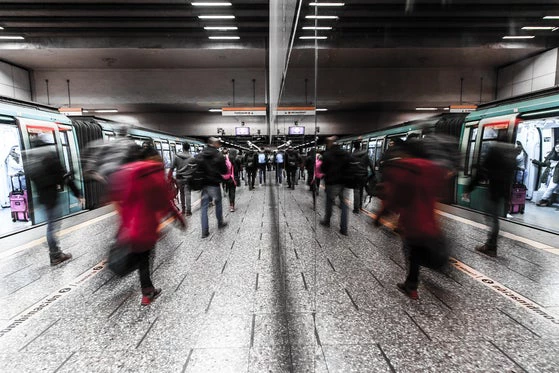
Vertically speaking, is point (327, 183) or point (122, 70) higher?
point (122, 70)

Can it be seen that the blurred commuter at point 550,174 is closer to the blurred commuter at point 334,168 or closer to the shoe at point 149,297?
the blurred commuter at point 334,168

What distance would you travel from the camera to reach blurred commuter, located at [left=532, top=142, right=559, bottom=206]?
0.90 meters

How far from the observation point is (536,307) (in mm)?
1644

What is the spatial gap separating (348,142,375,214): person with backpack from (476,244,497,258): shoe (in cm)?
45

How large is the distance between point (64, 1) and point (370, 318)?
375 inches

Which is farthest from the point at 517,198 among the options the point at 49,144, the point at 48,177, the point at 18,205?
the point at 18,205

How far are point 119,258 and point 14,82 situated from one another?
13.7m

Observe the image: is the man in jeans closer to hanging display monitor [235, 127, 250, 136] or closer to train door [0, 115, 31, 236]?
train door [0, 115, 31, 236]

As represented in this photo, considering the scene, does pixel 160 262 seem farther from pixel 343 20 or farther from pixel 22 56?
pixel 22 56

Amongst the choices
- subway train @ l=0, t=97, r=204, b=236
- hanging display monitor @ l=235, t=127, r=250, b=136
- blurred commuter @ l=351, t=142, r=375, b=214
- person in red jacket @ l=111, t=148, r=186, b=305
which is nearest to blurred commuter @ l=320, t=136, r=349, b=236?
blurred commuter @ l=351, t=142, r=375, b=214

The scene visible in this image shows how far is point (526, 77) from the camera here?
3.77 ft

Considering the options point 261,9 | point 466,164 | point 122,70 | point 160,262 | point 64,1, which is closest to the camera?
point 466,164

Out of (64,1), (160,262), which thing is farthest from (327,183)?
(64,1)

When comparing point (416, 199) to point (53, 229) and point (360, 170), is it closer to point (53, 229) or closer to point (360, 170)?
point (360, 170)
